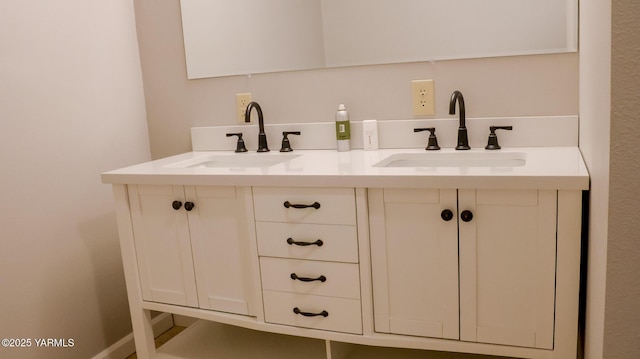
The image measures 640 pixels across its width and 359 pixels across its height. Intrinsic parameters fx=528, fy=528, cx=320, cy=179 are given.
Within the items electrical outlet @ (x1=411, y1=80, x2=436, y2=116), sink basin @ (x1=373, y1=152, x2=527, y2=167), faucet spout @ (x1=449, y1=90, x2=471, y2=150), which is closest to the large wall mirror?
electrical outlet @ (x1=411, y1=80, x2=436, y2=116)

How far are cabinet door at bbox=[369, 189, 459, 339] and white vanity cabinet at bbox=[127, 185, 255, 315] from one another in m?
0.42

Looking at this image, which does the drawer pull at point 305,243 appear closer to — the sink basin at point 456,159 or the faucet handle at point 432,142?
the sink basin at point 456,159

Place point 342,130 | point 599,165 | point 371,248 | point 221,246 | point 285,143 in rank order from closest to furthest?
point 599,165, point 371,248, point 221,246, point 342,130, point 285,143

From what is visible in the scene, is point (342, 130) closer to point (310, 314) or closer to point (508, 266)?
point (310, 314)

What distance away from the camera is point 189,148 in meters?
2.31

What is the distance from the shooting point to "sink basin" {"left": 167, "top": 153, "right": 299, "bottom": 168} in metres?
1.96

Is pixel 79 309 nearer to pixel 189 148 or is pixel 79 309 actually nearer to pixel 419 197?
pixel 189 148

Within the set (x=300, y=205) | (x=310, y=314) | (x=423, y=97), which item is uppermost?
(x=423, y=97)

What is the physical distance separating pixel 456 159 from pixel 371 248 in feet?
1.50

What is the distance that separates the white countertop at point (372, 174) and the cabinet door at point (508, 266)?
5 cm

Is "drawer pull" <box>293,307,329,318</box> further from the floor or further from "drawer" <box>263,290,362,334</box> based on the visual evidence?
the floor

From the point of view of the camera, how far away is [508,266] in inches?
53.7

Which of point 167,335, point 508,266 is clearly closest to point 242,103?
point 167,335

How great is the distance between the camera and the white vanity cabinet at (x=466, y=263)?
52.4 inches
